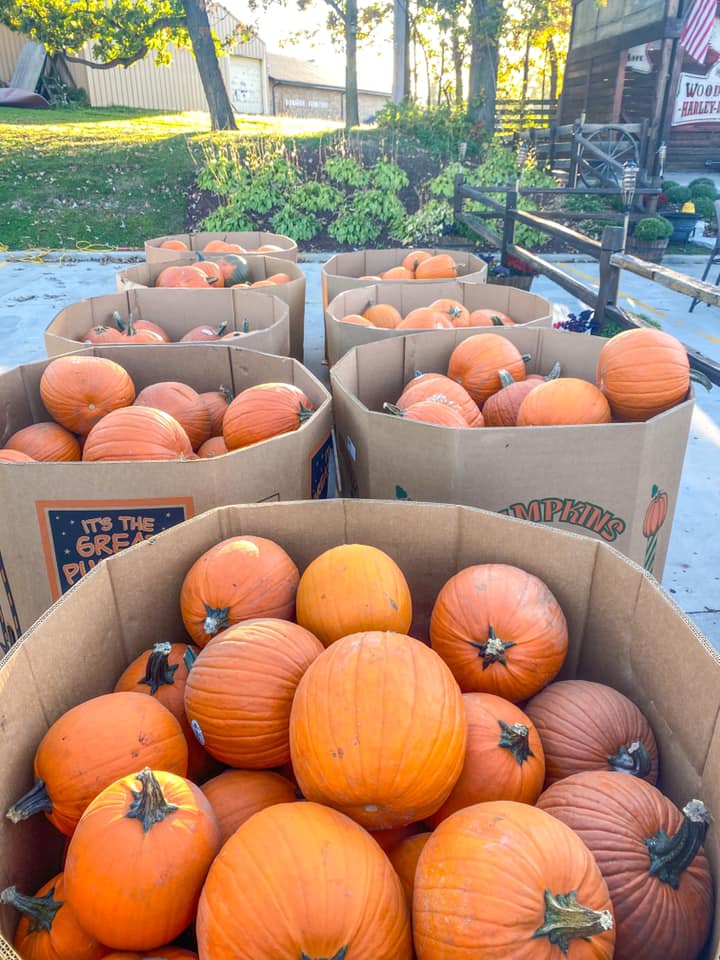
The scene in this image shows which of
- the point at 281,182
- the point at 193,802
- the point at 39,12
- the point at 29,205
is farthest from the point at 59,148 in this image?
the point at 193,802

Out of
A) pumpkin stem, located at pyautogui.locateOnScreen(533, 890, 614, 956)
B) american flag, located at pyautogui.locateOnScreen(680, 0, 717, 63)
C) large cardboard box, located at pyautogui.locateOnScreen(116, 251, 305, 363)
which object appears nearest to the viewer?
pumpkin stem, located at pyautogui.locateOnScreen(533, 890, 614, 956)

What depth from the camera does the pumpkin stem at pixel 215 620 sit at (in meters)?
1.51

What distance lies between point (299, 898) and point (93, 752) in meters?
0.49

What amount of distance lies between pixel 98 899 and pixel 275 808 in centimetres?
27

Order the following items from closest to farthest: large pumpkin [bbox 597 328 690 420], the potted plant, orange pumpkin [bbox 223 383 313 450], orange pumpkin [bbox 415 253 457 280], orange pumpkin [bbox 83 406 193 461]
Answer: orange pumpkin [bbox 83 406 193 461], large pumpkin [bbox 597 328 690 420], orange pumpkin [bbox 223 383 313 450], orange pumpkin [bbox 415 253 457 280], the potted plant

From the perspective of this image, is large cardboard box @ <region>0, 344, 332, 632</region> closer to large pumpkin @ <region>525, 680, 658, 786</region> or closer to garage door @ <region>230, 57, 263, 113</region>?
large pumpkin @ <region>525, 680, 658, 786</region>

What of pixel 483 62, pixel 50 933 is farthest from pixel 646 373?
pixel 483 62

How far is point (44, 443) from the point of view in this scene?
2416 mm

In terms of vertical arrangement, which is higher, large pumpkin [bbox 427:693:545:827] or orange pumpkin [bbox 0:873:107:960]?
large pumpkin [bbox 427:693:545:827]

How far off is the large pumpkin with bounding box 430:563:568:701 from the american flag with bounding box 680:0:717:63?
1551 cm

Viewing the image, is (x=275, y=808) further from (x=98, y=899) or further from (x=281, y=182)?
(x=281, y=182)

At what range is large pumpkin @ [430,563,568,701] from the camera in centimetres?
149

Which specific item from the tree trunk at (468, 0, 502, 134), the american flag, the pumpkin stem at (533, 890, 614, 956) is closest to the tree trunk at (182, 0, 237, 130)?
the tree trunk at (468, 0, 502, 134)

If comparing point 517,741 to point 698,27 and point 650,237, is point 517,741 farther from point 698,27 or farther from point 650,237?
point 698,27
